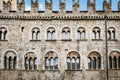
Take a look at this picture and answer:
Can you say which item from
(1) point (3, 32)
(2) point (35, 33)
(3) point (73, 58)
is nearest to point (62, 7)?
(2) point (35, 33)

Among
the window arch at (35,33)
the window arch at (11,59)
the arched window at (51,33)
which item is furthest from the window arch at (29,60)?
the arched window at (51,33)

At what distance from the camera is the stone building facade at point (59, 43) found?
3117 centimetres

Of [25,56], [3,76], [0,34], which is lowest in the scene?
[3,76]

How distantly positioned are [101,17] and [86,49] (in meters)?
4.10

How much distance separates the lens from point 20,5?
107 ft

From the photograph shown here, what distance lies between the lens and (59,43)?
31781mm

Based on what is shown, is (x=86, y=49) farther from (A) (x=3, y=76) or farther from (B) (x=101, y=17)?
(A) (x=3, y=76)

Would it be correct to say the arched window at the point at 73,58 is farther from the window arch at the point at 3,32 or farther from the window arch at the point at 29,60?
the window arch at the point at 3,32

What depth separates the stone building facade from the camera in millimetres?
31172

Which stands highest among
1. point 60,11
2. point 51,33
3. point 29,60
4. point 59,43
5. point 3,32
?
point 60,11

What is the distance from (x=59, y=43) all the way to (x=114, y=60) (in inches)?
254

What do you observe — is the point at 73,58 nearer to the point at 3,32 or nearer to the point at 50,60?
the point at 50,60

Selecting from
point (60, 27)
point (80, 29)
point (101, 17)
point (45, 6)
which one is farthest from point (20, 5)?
point (101, 17)

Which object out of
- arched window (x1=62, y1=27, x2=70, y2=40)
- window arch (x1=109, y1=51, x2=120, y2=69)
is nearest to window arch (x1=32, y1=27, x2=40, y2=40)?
arched window (x1=62, y1=27, x2=70, y2=40)
